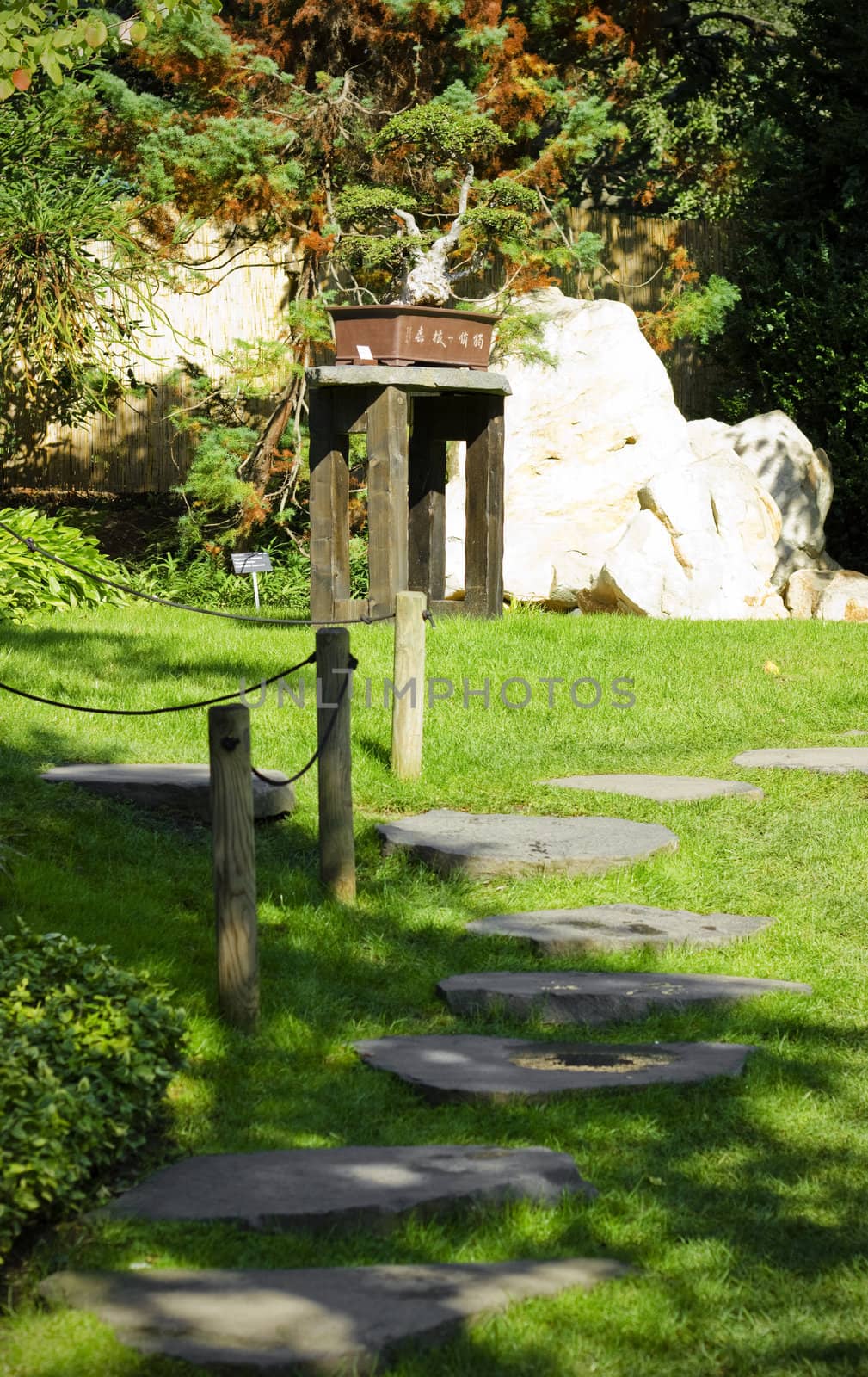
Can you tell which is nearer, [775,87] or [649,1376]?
[649,1376]

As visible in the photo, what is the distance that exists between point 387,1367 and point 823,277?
39.3ft

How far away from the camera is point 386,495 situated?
9367 millimetres

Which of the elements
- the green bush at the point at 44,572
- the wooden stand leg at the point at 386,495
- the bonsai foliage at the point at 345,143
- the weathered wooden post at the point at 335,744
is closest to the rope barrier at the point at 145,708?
the weathered wooden post at the point at 335,744

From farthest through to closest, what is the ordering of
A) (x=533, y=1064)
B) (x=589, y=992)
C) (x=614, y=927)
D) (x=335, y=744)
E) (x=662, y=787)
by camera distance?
1. (x=662, y=787)
2. (x=335, y=744)
3. (x=614, y=927)
4. (x=589, y=992)
5. (x=533, y=1064)

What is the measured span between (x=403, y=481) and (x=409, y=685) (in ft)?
10.8

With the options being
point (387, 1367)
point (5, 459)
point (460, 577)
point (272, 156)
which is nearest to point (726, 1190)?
point (387, 1367)

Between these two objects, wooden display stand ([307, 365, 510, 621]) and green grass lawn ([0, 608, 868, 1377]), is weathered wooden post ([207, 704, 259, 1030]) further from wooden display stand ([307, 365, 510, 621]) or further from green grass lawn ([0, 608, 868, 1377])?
wooden display stand ([307, 365, 510, 621])

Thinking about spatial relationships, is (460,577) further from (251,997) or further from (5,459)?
(251,997)

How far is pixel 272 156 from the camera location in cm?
1216

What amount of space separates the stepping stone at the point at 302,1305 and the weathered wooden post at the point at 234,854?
1.31 m

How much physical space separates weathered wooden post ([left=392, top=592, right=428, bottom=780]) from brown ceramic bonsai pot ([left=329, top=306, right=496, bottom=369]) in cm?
356

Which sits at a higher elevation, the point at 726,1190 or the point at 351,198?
the point at 351,198

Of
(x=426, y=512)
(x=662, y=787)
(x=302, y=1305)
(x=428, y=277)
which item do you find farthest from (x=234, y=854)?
(x=428, y=277)

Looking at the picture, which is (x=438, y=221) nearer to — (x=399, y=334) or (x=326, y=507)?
(x=399, y=334)
